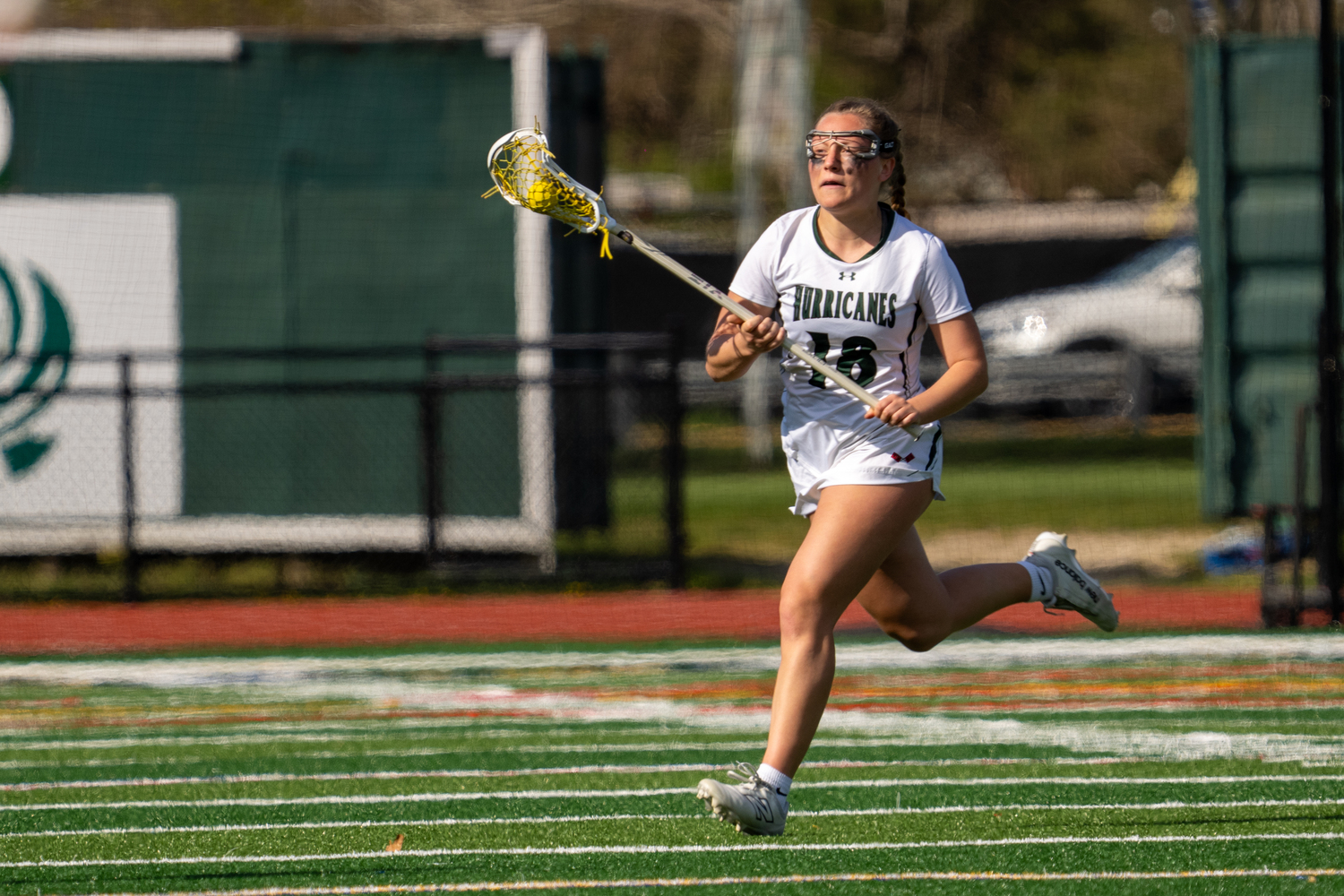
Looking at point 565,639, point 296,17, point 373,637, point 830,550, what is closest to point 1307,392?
point 565,639

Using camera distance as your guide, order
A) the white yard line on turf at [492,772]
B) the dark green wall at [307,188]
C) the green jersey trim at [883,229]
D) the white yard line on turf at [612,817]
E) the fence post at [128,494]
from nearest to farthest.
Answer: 1. the green jersey trim at [883,229]
2. the white yard line on turf at [612,817]
3. the white yard line on turf at [492,772]
4. the fence post at [128,494]
5. the dark green wall at [307,188]

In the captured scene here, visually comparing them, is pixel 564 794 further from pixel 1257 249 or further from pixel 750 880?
pixel 1257 249

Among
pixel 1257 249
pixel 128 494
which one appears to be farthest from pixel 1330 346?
pixel 128 494

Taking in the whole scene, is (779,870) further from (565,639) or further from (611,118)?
(611,118)

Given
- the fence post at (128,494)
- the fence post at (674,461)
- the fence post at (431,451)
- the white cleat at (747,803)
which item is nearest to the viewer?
the white cleat at (747,803)

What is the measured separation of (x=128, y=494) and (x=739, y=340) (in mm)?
8525

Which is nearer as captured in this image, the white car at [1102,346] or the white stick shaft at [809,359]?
the white stick shaft at [809,359]

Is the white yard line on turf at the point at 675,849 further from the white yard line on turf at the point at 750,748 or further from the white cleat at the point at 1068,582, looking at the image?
the white yard line on turf at the point at 750,748

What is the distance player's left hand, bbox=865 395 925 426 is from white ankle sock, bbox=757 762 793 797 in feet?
3.51

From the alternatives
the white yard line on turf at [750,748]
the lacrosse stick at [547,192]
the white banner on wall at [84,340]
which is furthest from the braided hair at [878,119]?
the white banner on wall at [84,340]

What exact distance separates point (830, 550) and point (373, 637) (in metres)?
6.42

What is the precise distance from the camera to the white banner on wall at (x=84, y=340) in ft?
45.9

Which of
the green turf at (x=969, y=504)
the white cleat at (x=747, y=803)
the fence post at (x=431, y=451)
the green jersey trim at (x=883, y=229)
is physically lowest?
the white cleat at (x=747, y=803)

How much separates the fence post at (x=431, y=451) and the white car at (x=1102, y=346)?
479 inches
